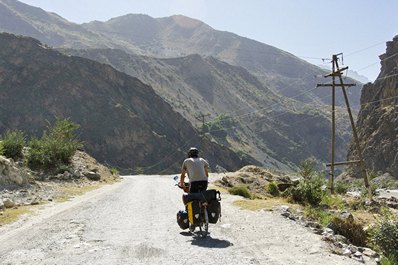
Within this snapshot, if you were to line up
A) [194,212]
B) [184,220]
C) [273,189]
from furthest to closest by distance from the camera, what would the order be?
[273,189]
[184,220]
[194,212]

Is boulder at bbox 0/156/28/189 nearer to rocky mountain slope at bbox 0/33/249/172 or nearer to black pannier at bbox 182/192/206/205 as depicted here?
black pannier at bbox 182/192/206/205

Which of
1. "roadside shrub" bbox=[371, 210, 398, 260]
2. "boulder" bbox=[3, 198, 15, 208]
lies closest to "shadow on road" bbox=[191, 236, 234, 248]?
"roadside shrub" bbox=[371, 210, 398, 260]

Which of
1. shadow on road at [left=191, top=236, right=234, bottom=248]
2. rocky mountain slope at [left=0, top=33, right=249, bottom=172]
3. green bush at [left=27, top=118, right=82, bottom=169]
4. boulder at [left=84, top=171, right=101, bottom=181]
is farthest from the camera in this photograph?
rocky mountain slope at [left=0, top=33, right=249, bottom=172]

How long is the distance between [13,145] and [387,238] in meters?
26.7

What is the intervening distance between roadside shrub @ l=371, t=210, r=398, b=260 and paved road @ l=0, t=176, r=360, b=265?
4.43 feet

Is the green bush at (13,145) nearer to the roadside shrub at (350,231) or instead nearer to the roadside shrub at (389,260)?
the roadside shrub at (350,231)

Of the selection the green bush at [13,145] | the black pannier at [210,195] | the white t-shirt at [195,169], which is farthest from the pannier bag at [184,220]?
the green bush at [13,145]

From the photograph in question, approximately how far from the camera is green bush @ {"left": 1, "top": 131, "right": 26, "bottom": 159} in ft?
95.9

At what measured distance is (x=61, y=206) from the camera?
1852 cm

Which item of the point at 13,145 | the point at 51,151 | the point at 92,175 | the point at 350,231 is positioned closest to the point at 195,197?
the point at 350,231

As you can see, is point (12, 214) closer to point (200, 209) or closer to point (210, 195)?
point (200, 209)

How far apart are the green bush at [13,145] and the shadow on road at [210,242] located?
2295 centimetres

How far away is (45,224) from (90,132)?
92.0m

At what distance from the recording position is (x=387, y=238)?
9.61m
